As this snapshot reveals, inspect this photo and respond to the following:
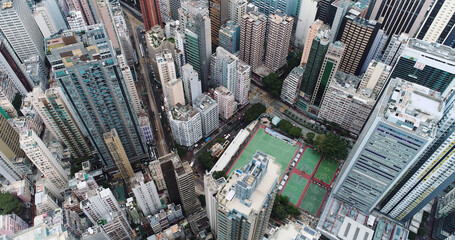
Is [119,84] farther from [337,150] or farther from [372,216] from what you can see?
[372,216]

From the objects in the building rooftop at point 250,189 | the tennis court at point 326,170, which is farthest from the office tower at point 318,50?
the building rooftop at point 250,189

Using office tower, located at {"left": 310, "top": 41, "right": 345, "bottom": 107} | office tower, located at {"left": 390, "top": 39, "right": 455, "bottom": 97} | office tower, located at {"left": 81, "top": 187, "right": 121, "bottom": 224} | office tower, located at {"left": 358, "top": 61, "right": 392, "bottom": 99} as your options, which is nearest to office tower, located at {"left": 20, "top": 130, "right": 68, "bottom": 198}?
office tower, located at {"left": 81, "top": 187, "right": 121, "bottom": 224}

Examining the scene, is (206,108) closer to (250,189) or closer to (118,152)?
(118,152)

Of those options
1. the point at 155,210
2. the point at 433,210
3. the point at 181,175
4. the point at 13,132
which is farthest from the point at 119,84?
the point at 433,210

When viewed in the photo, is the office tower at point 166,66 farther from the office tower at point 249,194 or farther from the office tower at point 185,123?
the office tower at point 249,194

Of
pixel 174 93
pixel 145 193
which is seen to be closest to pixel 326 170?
pixel 174 93
